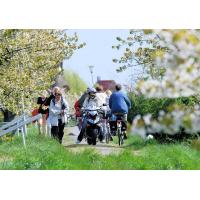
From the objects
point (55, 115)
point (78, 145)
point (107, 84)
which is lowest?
point (78, 145)

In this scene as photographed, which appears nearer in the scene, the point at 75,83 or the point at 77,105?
the point at 75,83

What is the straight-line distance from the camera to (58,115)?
8.15 metres

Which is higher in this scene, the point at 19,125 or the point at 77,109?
the point at 77,109

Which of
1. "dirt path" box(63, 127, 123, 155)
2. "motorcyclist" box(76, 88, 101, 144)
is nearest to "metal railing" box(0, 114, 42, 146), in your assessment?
"dirt path" box(63, 127, 123, 155)

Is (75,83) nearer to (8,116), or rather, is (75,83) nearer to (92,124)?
(92,124)

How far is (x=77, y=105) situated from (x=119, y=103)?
23.3 inches

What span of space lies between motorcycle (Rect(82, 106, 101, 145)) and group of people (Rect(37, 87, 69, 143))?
32 centimetres

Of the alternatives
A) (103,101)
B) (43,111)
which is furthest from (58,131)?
(103,101)

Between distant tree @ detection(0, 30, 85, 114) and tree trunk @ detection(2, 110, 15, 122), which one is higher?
distant tree @ detection(0, 30, 85, 114)

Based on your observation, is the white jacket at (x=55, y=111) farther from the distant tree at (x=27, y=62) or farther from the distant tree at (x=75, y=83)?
the distant tree at (x=27, y=62)

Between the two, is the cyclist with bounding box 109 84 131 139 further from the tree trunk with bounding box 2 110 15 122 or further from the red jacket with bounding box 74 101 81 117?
the tree trunk with bounding box 2 110 15 122

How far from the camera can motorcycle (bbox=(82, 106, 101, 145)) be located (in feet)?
26.1

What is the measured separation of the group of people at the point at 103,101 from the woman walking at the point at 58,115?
0.77 ft
